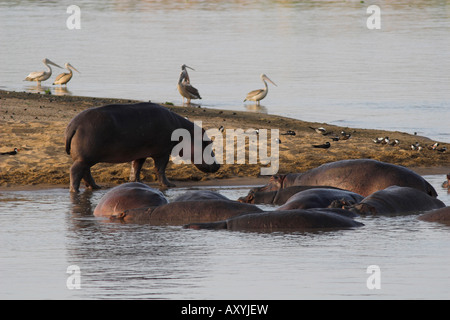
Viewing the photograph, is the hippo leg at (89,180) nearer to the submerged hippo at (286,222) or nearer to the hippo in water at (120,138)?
the hippo in water at (120,138)

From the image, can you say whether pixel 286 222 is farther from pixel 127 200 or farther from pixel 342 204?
pixel 127 200

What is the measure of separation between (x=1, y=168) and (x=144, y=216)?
13.3ft

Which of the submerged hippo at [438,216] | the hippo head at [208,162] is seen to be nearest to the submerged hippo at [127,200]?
the submerged hippo at [438,216]

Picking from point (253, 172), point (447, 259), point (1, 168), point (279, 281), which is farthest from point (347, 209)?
point (1, 168)

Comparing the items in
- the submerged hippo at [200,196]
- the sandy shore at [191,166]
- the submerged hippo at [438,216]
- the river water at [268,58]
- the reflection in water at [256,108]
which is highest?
the submerged hippo at [200,196]

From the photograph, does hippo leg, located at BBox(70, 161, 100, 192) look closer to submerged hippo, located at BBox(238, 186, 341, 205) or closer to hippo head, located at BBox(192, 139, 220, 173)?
hippo head, located at BBox(192, 139, 220, 173)

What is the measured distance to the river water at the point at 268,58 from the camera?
22547mm

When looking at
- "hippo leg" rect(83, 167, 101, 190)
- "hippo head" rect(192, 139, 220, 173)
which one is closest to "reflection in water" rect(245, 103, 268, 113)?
"hippo head" rect(192, 139, 220, 173)

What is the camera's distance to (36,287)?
7242mm

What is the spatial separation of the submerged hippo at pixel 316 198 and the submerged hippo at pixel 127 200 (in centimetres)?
138

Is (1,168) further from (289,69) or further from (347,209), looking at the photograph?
(289,69)

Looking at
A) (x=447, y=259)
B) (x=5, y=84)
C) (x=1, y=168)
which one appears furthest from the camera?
(x=5, y=84)

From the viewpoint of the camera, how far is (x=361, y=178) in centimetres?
1147
